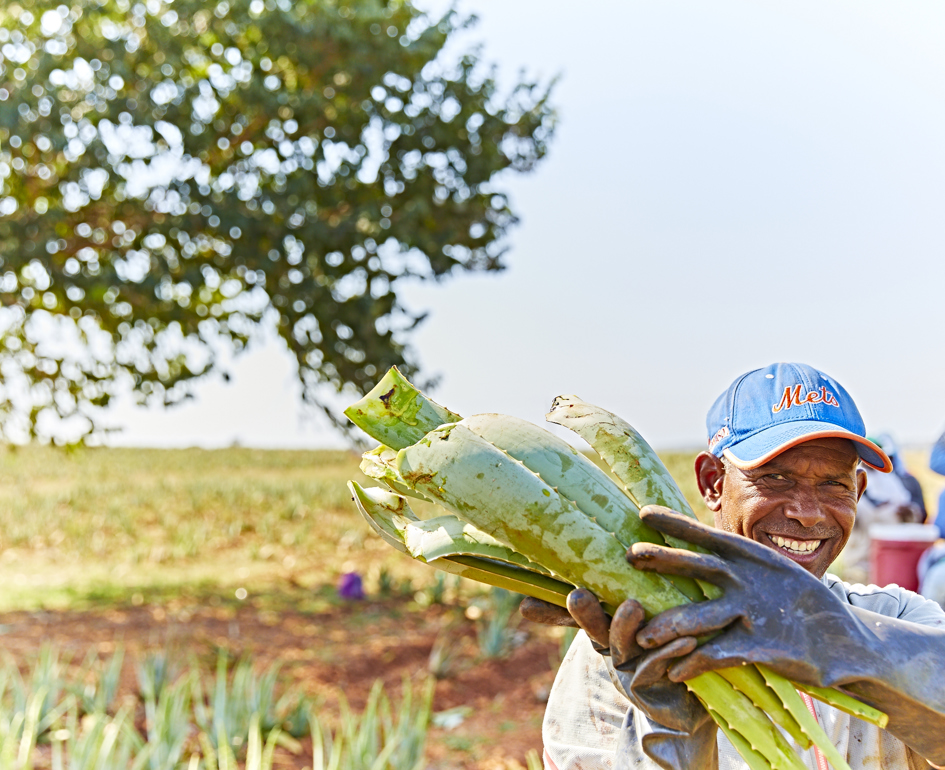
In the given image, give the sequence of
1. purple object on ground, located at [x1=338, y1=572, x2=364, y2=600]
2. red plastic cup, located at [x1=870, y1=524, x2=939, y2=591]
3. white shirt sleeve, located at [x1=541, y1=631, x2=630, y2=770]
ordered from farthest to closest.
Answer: purple object on ground, located at [x1=338, y1=572, x2=364, y2=600] → red plastic cup, located at [x1=870, y1=524, x2=939, y2=591] → white shirt sleeve, located at [x1=541, y1=631, x2=630, y2=770]

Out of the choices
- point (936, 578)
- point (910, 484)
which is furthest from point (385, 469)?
point (910, 484)

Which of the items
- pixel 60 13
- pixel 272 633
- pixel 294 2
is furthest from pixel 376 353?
pixel 60 13

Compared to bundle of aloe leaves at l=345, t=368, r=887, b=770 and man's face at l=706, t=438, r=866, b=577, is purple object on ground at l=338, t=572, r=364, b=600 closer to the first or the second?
man's face at l=706, t=438, r=866, b=577

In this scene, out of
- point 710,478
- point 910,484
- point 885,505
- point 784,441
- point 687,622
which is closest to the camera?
point 687,622

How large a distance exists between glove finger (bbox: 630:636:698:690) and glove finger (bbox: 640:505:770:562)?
163mm

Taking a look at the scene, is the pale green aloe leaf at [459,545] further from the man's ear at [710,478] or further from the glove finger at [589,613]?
the man's ear at [710,478]

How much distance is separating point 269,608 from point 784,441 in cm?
868

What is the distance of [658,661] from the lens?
132 centimetres

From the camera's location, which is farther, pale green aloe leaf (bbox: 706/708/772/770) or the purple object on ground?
the purple object on ground

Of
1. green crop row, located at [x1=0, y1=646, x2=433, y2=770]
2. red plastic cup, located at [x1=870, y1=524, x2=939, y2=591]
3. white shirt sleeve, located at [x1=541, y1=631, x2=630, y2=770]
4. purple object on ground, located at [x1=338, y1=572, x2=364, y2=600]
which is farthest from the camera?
purple object on ground, located at [x1=338, y1=572, x2=364, y2=600]

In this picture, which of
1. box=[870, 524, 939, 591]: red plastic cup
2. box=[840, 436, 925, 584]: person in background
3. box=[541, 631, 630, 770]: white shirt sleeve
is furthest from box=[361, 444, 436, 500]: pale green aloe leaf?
box=[840, 436, 925, 584]: person in background

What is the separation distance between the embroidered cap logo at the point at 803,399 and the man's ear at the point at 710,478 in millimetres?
217

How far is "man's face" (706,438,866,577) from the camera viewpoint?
5.78 feet

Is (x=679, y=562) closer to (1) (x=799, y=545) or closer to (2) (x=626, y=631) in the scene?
(2) (x=626, y=631)
